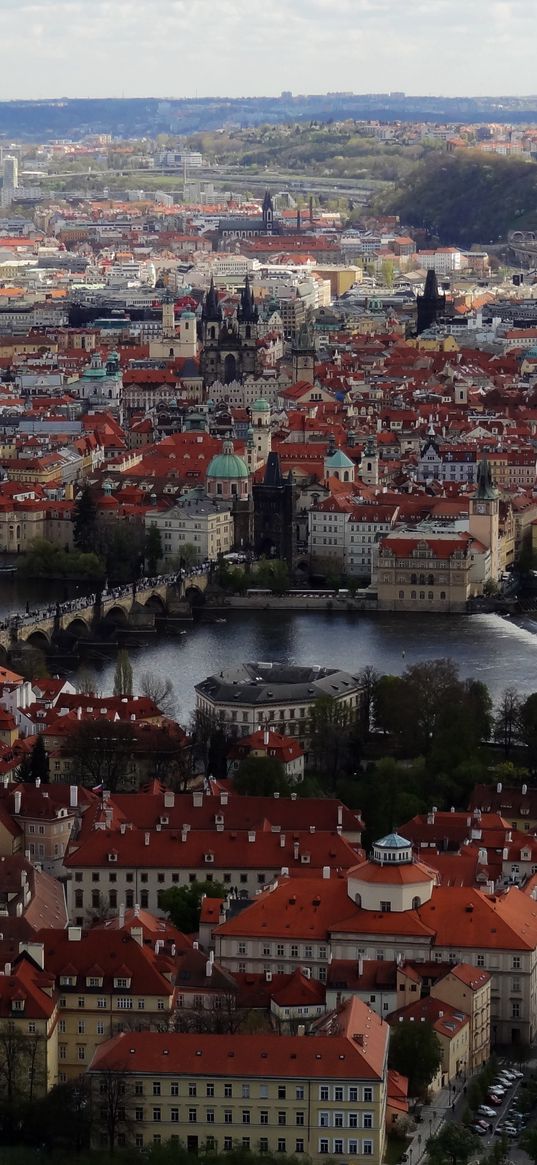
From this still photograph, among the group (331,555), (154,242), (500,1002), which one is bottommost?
(154,242)

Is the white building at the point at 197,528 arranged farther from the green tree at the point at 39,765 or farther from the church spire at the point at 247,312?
the church spire at the point at 247,312

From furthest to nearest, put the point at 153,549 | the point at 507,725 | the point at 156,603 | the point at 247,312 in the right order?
the point at 247,312 → the point at 153,549 → the point at 156,603 → the point at 507,725

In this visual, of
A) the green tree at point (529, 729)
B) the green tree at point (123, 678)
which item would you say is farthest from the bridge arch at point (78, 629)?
the green tree at point (529, 729)

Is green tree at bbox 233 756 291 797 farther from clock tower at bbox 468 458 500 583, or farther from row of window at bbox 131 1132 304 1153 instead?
clock tower at bbox 468 458 500 583

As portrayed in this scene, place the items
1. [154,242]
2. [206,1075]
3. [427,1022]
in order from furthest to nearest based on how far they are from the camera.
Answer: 1. [154,242]
2. [427,1022]
3. [206,1075]

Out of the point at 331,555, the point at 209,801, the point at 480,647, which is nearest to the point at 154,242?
the point at 331,555

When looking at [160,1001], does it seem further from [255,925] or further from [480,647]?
[480,647]

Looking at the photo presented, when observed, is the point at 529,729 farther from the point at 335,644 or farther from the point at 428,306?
the point at 428,306

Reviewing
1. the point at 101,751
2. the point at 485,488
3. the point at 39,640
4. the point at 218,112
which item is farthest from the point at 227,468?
the point at 218,112
